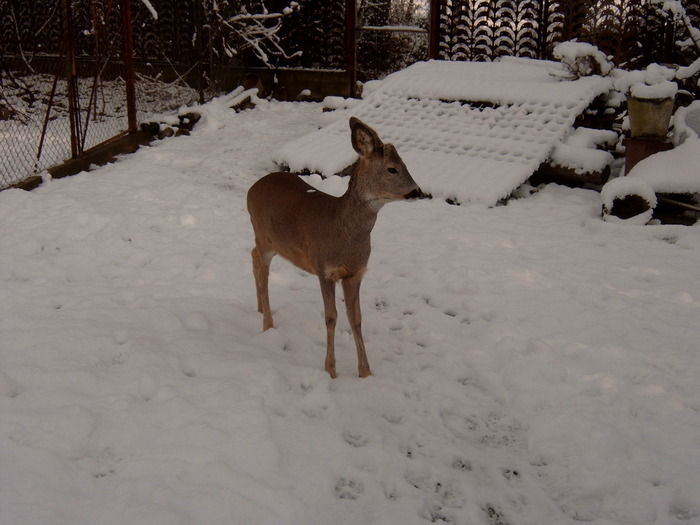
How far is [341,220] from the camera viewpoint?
4000 millimetres

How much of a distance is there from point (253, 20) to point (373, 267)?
9406mm

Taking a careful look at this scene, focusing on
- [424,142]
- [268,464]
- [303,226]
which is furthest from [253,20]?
[268,464]

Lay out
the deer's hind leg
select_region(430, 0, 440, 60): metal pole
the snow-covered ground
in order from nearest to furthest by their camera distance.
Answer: the snow-covered ground → the deer's hind leg → select_region(430, 0, 440, 60): metal pole

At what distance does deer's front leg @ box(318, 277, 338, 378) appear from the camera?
411cm

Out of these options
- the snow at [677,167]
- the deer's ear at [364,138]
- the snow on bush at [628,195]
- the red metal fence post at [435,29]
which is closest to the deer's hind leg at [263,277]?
the deer's ear at [364,138]

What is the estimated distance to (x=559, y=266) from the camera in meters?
5.88

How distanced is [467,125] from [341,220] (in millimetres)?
5747

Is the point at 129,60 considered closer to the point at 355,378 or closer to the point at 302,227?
the point at 302,227

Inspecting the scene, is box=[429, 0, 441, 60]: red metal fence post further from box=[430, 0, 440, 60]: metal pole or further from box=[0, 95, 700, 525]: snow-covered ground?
box=[0, 95, 700, 525]: snow-covered ground

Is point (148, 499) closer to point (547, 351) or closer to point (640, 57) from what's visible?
point (547, 351)

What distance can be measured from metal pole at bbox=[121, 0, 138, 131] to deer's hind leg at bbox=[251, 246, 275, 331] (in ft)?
19.6

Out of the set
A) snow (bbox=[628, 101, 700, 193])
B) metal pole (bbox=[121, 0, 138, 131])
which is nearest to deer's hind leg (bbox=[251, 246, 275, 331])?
snow (bbox=[628, 101, 700, 193])

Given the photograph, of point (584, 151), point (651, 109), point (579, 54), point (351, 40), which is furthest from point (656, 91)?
point (351, 40)

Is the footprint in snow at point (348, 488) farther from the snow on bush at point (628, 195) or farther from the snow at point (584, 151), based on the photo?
the snow at point (584, 151)
